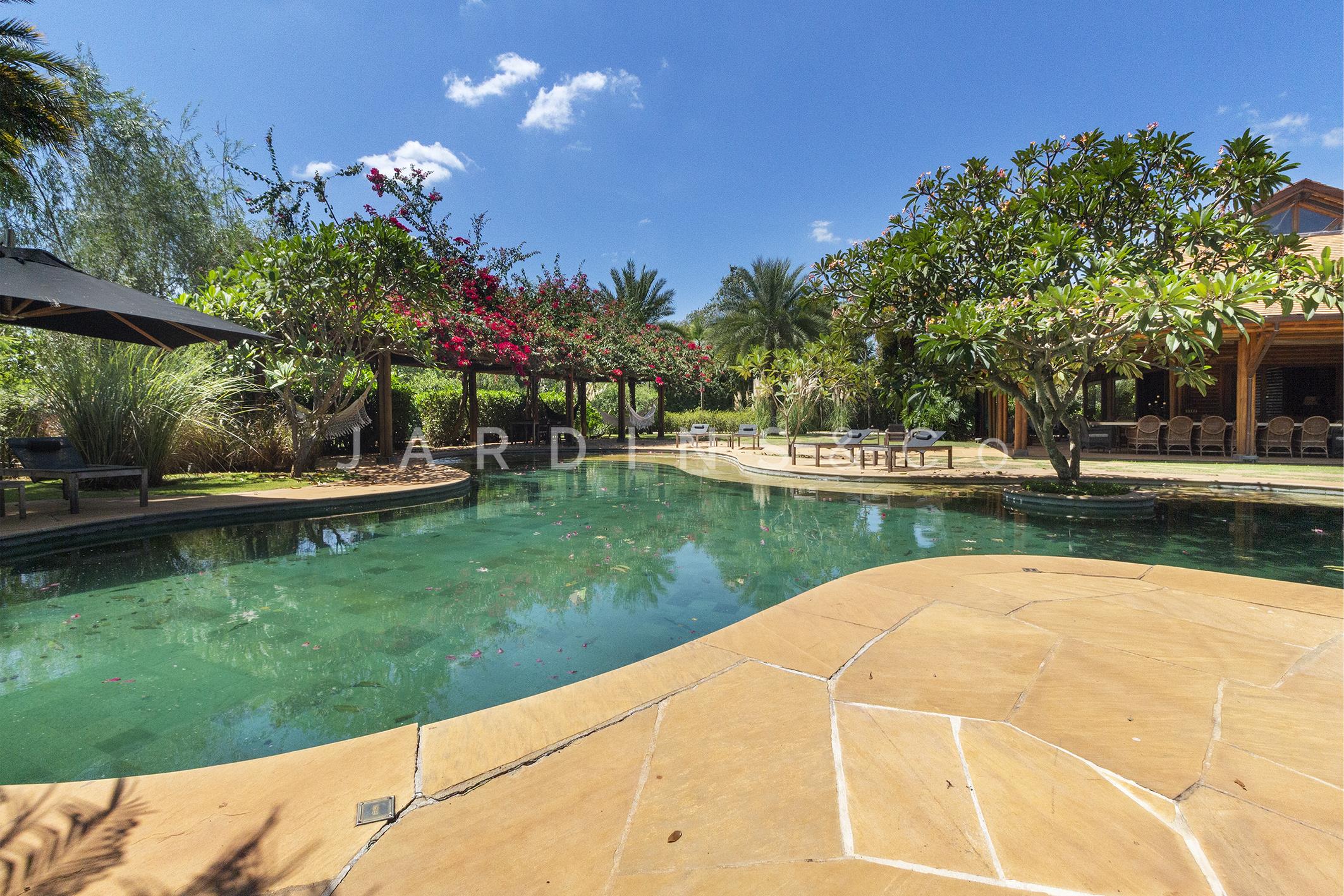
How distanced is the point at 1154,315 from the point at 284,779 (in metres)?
7.28

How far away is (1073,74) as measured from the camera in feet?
38.9

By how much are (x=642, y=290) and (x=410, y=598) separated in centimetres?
2337

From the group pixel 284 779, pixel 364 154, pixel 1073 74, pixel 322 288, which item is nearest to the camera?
pixel 284 779

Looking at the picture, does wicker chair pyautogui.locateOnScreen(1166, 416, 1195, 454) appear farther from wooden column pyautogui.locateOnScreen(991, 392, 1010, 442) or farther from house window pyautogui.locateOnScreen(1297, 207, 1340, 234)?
house window pyautogui.locateOnScreen(1297, 207, 1340, 234)

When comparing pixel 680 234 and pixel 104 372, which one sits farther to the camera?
pixel 680 234

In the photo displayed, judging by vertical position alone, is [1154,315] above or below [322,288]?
below

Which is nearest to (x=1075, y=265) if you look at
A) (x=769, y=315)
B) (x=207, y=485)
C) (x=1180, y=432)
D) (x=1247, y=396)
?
(x=1247, y=396)

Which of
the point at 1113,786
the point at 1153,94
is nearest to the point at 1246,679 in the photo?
the point at 1113,786

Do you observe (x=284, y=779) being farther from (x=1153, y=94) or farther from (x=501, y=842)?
(x=1153, y=94)

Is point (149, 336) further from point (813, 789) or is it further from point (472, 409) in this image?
point (472, 409)

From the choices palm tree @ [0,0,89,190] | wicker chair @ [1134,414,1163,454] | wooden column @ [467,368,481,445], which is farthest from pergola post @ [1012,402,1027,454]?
palm tree @ [0,0,89,190]

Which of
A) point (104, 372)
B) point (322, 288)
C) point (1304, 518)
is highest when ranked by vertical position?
point (322, 288)

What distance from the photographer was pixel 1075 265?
24.9 ft

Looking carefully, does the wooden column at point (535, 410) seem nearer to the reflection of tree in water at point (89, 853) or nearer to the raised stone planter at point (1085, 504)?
the raised stone planter at point (1085, 504)
